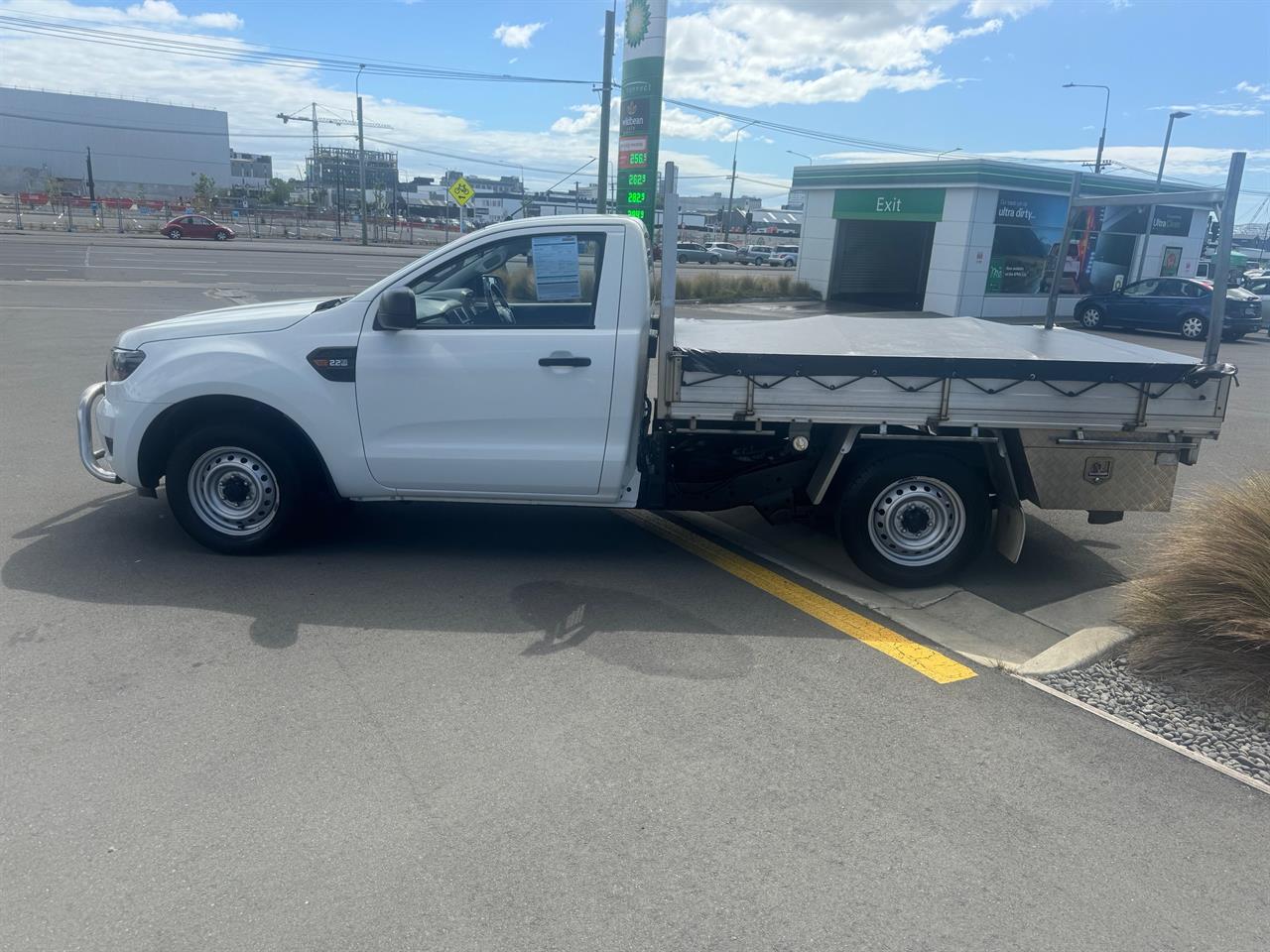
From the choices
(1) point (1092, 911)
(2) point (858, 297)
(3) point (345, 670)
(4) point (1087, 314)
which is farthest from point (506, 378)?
(2) point (858, 297)

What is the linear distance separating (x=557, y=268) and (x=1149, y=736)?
149 inches

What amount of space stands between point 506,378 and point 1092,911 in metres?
3.80

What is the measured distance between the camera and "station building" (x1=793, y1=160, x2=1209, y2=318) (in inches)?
1048

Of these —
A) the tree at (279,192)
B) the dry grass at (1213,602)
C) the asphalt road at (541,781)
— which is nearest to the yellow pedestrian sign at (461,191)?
the asphalt road at (541,781)

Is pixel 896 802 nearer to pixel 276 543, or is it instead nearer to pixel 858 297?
pixel 276 543

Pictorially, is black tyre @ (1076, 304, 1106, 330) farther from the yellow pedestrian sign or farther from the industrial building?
the industrial building

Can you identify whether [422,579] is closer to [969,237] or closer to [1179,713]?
[1179,713]

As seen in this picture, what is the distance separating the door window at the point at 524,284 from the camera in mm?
5609

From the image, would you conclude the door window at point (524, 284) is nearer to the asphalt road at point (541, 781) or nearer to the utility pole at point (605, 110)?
the asphalt road at point (541, 781)

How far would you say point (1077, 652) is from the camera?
4859 millimetres

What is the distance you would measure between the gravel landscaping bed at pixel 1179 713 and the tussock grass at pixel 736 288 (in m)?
25.1

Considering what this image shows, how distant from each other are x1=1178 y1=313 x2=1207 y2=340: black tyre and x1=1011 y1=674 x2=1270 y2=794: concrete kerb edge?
73.4ft

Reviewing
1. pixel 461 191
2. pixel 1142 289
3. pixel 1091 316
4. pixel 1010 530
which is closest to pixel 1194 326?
pixel 1142 289

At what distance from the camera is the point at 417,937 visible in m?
2.85
